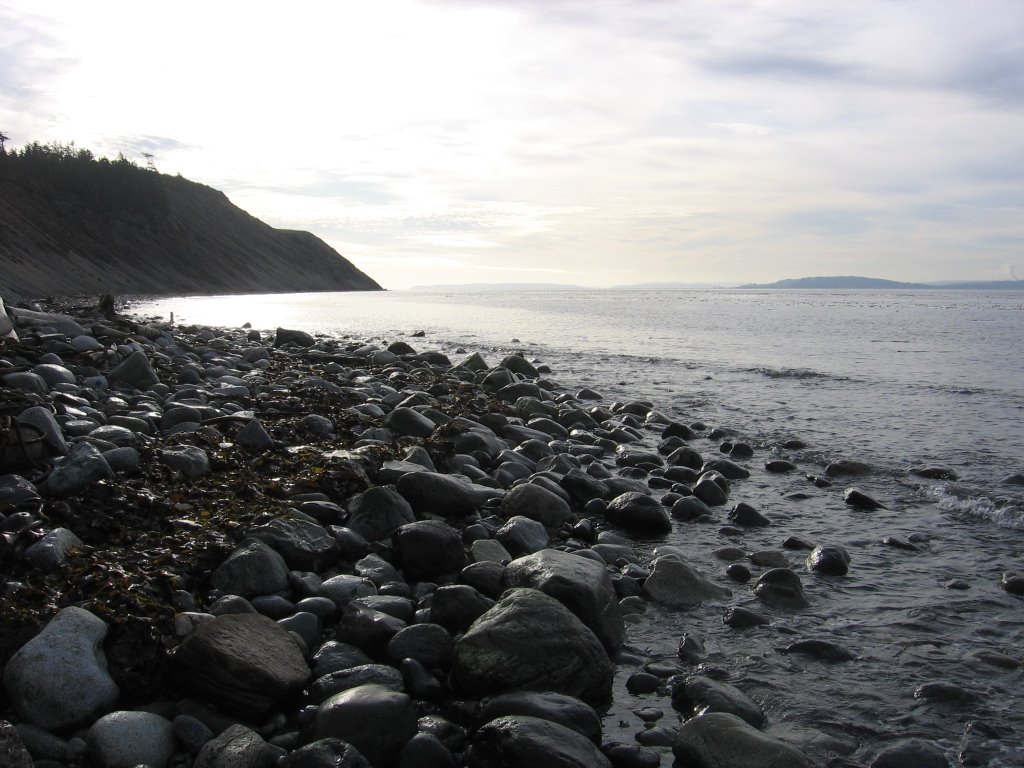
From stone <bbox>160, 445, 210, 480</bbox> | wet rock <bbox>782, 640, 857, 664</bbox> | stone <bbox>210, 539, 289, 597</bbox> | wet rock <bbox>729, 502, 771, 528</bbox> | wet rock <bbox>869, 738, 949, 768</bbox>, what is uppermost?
stone <bbox>160, 445, 210, 480</bbox>

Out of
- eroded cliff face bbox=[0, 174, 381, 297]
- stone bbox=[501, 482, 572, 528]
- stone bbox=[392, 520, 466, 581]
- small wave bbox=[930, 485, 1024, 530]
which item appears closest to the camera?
stone bbox=[392, 520, 466, 581]

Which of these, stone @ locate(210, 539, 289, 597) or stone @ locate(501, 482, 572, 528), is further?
stone @ locate(501, 482, 572, 528)

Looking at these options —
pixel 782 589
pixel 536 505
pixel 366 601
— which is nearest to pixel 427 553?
pixel 366 601

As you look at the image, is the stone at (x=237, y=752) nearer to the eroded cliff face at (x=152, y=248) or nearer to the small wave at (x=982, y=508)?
the small wave at (x=982, y=508)

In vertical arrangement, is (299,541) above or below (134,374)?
below

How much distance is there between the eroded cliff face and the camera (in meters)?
43.8

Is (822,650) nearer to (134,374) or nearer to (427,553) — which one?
(427,553)

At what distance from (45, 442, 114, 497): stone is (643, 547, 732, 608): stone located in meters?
4.00

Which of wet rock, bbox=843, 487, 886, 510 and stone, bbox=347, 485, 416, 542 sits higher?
stone, bbox=347, 485, 416, 542

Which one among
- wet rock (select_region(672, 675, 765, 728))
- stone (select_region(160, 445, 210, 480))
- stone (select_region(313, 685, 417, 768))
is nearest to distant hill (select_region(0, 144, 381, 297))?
stone (select_region(160, 445, 210, 480))

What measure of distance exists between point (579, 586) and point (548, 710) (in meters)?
1.03

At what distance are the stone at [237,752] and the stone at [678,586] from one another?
3014 mm

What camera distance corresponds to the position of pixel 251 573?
14.2ft

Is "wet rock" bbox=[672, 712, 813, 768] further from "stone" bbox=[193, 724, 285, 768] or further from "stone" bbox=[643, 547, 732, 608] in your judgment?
"stone" bbox=[193, 724, 285, 768]
